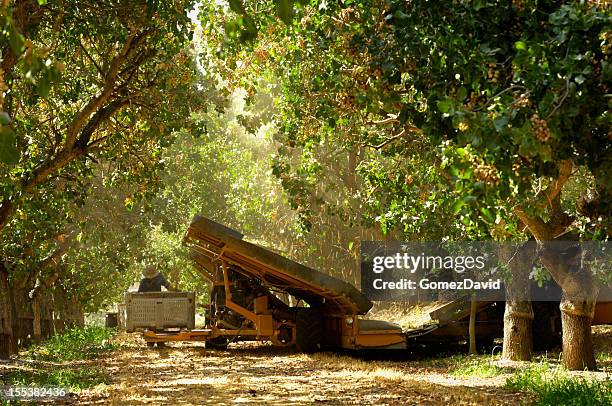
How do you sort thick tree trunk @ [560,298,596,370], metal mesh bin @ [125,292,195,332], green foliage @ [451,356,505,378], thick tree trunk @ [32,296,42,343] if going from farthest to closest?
1. thick tree trunk @ [32,296,42,343]
2. metal mesh bin @ [125,292,195,332]
3. thick tree trunk @ [560,298,596,370]
4. green foliage @ [451,356,505,378]

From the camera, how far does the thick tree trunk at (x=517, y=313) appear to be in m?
15.1

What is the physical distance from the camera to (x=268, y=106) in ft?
121

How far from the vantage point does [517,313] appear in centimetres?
1520

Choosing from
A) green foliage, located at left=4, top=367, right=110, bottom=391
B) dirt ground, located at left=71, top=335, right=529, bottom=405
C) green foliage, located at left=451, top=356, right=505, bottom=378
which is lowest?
green foliage, located at left=451, top=356, right=505, bottom=378

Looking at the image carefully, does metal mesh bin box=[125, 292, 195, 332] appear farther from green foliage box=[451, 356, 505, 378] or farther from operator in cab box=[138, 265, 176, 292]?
green foliage box=[451, 356, 505, 378]

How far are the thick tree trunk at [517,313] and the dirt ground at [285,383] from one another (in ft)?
5.08

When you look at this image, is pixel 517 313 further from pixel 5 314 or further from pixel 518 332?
pixel 5 314

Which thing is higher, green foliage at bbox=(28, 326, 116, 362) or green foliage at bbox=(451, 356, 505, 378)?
A: green foliage at bbox=(28, 326, 116, 362)

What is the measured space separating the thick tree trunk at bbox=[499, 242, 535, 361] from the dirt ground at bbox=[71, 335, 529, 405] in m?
1.55

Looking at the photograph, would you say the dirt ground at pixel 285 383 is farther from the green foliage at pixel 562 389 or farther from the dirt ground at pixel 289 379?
the green foliage at pixel 562 389

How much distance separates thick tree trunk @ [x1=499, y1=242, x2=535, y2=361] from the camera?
15.1 m

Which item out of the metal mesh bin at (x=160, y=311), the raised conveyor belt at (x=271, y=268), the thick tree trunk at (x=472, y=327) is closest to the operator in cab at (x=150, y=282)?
the metal mesh bin at (x=160, y=311)

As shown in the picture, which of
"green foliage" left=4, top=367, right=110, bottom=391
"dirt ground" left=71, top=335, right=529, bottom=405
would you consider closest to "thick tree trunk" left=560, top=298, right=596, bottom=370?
"dirt ground" left=71, top=335, right=529, bottom=405

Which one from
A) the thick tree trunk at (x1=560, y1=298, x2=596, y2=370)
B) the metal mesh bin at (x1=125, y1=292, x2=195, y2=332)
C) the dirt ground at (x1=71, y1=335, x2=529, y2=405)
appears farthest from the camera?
the metal mesh bin at (x1=125, y1=292, x2=195, y2=332)
